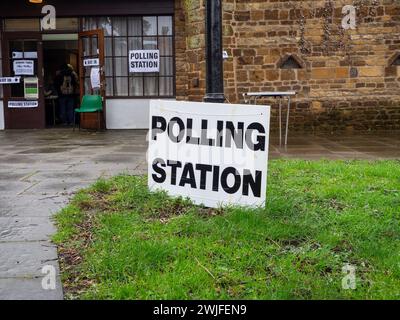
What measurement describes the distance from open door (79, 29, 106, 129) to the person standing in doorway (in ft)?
5.90

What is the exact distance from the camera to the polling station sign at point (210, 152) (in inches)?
168

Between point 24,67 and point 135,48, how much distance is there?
9.17ft

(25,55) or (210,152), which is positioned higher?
(25,55)

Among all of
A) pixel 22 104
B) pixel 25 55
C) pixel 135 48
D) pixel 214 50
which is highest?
pixel 135 48

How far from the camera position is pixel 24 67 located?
42.6ft

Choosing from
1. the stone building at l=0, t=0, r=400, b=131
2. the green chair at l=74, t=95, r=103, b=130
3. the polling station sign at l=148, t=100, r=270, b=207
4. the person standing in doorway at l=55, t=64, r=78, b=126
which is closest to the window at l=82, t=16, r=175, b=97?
the green chair at l=74, t=95, r=103, b=130

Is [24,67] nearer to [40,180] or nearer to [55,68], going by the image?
[55,68]

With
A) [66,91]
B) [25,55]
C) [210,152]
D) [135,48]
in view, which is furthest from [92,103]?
[210,152]

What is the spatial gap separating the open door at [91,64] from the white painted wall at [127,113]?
0.73 ft

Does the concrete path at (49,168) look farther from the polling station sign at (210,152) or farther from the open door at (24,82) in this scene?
the polling station sign at (210,152)

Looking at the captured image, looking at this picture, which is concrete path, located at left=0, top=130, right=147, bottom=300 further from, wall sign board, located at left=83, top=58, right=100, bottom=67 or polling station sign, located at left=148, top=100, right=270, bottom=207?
wall sign board, located at left=83, top=58, right=100, bottom=67

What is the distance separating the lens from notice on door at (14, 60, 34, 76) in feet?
42.5

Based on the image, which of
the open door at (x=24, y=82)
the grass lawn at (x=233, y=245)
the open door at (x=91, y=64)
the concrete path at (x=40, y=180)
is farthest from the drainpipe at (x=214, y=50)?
the open door at (x=24, y=82)
